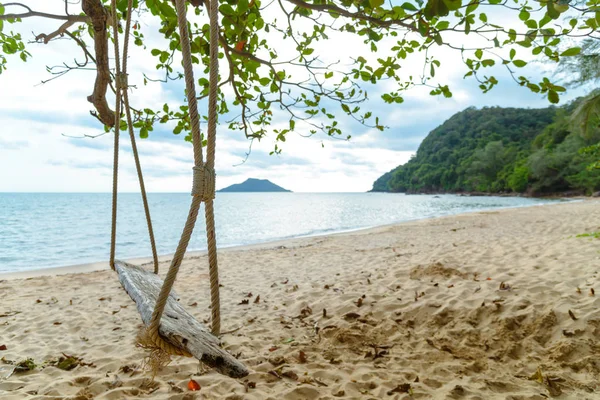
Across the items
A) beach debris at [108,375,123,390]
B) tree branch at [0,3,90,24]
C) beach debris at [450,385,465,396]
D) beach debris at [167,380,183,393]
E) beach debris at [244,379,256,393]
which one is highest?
tree branch at [0,3,90,24]

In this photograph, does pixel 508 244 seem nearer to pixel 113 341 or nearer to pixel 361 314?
pixel 361 314

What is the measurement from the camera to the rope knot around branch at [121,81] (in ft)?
6.75

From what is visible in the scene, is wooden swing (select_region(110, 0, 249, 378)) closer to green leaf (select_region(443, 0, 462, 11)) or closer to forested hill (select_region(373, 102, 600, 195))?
green leaf (select_region(443, 0, 462, 11))

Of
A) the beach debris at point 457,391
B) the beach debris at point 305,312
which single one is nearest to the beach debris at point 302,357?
the beach debris at point 305,312

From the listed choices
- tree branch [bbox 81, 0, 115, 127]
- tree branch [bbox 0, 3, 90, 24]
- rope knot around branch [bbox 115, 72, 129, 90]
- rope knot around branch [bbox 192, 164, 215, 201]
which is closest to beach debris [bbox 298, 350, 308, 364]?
rope knot around branch [bbox 192, 164, 215, 201]

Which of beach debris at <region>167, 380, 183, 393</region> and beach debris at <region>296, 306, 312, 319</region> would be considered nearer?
beach debris at <region>167, 380, 183, 393</region>

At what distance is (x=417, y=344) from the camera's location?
2.68 m

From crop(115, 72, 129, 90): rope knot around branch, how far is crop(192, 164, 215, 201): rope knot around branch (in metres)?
1.27

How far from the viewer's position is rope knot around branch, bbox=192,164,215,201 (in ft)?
3.65

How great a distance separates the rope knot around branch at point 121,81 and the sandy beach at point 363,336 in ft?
5.48

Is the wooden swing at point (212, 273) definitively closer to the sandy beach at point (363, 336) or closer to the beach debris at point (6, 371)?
the sandy beach at point (363, 336)

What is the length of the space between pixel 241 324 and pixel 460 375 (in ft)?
6.21

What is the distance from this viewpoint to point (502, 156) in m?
52.8

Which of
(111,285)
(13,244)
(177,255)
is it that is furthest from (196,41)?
(13,244)
